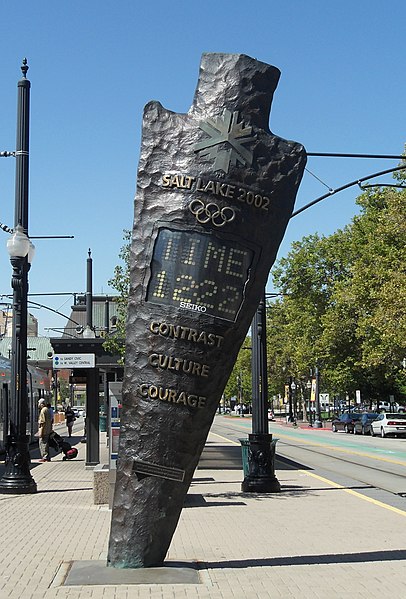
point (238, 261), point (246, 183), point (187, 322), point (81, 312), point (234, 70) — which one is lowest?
point (187, 322)

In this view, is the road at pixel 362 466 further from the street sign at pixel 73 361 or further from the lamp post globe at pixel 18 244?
the lamp post globe at pixel 18 244

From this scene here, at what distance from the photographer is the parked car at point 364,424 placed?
181 feet

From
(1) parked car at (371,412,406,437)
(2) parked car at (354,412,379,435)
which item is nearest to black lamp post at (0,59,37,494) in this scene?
(1) parked car at (371,412,406,437)

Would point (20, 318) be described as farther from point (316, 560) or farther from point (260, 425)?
point (316, 560)

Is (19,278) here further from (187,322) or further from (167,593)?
(167,593)

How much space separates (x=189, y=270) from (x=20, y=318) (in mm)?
9629

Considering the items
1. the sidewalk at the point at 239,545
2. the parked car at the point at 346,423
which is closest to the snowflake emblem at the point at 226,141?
the sidewalk at the point at 239,545

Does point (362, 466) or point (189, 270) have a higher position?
point (189, 270)

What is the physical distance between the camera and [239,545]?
1086 centimetres

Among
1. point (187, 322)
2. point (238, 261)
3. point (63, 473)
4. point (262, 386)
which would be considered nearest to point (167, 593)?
point (187, 322)

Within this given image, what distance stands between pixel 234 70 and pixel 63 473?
53.1 feet

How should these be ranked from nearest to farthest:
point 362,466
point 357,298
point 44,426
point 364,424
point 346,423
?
point 362,466
point 44,426
point 357,298
point 364,424
point 346,423

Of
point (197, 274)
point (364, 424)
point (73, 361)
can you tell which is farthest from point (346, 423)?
point (197, 274)

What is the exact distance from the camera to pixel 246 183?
30.1 ft
